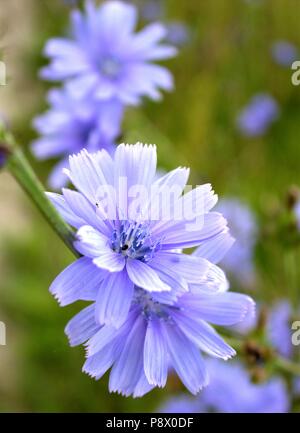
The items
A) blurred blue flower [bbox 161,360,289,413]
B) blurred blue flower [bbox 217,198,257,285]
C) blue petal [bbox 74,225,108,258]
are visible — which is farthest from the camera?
blurred blue flower [bbox 217,198,257,285]

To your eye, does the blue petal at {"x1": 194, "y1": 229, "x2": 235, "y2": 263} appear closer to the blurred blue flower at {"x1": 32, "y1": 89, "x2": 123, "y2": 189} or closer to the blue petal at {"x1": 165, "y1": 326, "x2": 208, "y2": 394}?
the blue petal at {"x1": 165, "y1": 326, "x2": 208, "y2": 394}

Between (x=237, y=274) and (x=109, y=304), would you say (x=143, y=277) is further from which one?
(x=237, y=274)

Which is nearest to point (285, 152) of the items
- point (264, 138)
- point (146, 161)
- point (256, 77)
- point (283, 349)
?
point (264, 138)

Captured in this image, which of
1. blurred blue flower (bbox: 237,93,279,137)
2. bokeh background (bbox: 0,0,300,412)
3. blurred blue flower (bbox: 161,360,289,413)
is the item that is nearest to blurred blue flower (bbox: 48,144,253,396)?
blurred blue flower (bbox: 161,360,289,413)

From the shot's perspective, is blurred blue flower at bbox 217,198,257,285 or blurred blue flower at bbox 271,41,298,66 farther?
blurred blue flower at bbox 271,41,298,66

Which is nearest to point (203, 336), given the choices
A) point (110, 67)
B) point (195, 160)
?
point (110, 67)

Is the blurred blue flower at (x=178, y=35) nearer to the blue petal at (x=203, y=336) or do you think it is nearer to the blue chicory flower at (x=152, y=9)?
the blue chicory flower at (x=152, y=9)

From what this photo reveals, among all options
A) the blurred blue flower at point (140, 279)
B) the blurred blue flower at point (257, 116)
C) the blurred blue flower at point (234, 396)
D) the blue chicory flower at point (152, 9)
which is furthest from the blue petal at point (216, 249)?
the blue chicory flower at point (152, 9)
